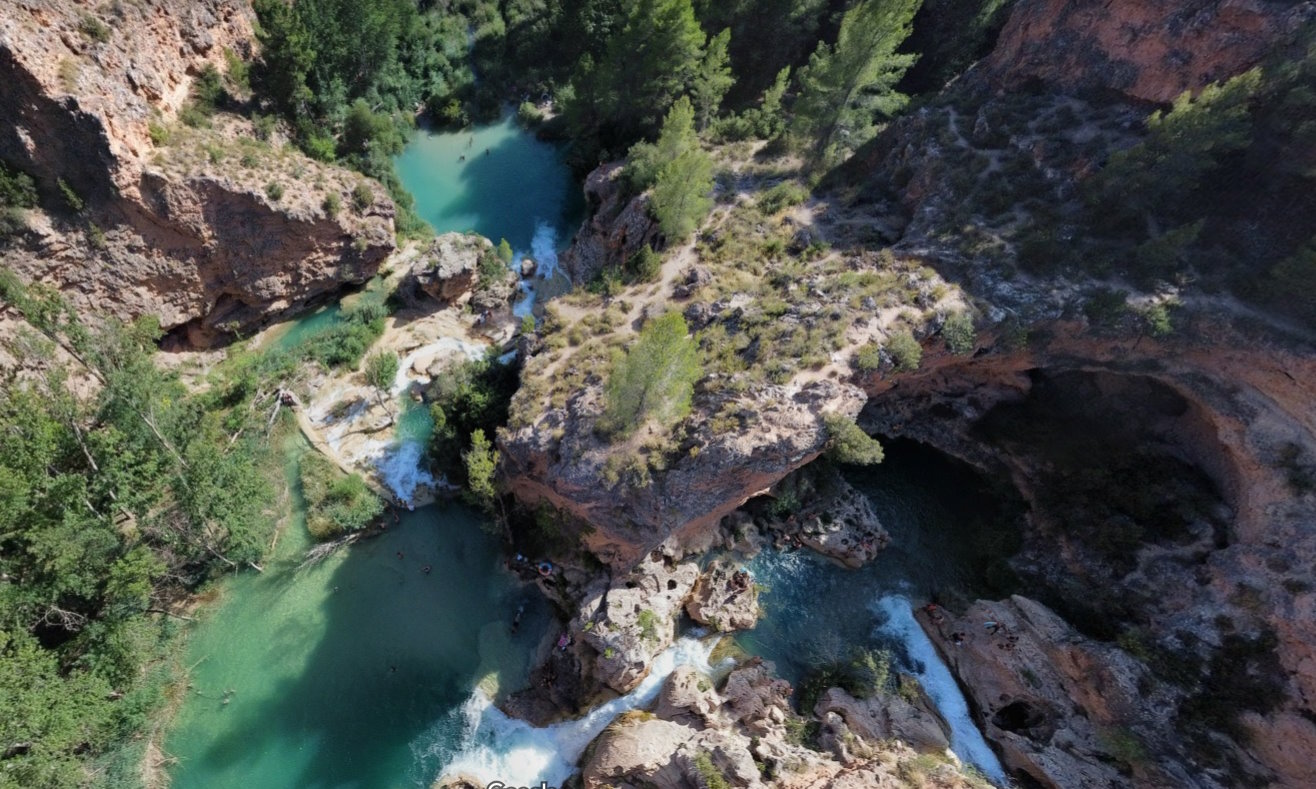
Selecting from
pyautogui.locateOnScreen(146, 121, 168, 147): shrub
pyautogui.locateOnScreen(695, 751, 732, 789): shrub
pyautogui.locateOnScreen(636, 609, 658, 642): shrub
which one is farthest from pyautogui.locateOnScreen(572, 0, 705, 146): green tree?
pyautogui.locateOnScreen(695, 751, 732, 789): shrub

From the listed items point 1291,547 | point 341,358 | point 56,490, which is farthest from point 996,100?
point 56,490

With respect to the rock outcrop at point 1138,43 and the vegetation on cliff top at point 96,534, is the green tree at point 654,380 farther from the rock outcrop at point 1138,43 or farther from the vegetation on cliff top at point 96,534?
the rock outcrop at point 1138,43

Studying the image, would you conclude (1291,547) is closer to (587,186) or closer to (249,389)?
(587,186)

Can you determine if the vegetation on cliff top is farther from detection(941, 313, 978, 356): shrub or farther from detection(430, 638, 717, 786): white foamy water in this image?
detection(941, 313, 978, 356): shrub

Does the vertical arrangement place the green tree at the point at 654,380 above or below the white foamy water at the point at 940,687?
above

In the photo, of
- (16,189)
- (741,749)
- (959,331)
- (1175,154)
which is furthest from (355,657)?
(1175,154)

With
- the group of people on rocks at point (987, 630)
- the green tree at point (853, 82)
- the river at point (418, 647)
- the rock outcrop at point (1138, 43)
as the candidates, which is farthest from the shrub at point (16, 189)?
the rock outcrop at point (1138, 43)
